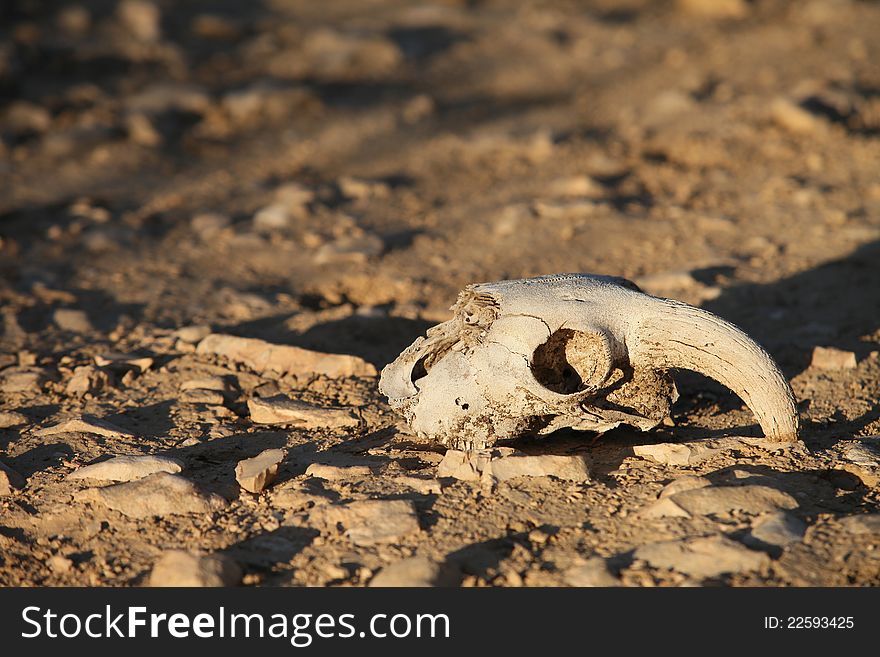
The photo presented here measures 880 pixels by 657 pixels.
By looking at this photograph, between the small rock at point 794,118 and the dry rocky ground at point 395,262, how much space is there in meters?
0.04

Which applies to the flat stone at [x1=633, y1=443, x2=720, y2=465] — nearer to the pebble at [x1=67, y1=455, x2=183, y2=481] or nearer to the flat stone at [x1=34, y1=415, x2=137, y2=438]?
the pebble at [x1=67, y1=455, x2=183, y2=481]

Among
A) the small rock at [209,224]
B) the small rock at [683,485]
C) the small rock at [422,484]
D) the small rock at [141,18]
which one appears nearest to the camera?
the small rock at [683,485]

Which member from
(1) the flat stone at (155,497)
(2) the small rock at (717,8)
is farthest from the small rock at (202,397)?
(2) the small rock at (717,8)

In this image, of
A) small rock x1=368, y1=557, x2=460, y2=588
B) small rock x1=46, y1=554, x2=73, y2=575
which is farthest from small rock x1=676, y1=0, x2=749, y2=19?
small rock x1=46, y1=554, x2=73, y2=575

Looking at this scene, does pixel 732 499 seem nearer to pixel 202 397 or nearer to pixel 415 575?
pixel 415 575

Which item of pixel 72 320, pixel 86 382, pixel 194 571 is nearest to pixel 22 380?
pixel 86 382

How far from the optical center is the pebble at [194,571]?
2.92 meters

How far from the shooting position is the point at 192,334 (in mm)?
4812

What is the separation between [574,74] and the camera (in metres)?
9.02

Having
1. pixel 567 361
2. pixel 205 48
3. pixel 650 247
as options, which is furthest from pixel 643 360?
pixel 205 48

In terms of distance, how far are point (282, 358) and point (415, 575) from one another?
1858 mm

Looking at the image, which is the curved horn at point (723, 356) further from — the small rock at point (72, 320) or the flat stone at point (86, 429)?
the small rock at point (72, 320)

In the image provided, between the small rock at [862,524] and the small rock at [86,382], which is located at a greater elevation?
the small rock at [86,382]

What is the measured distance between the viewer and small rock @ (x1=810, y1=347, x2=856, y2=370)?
4.38m
